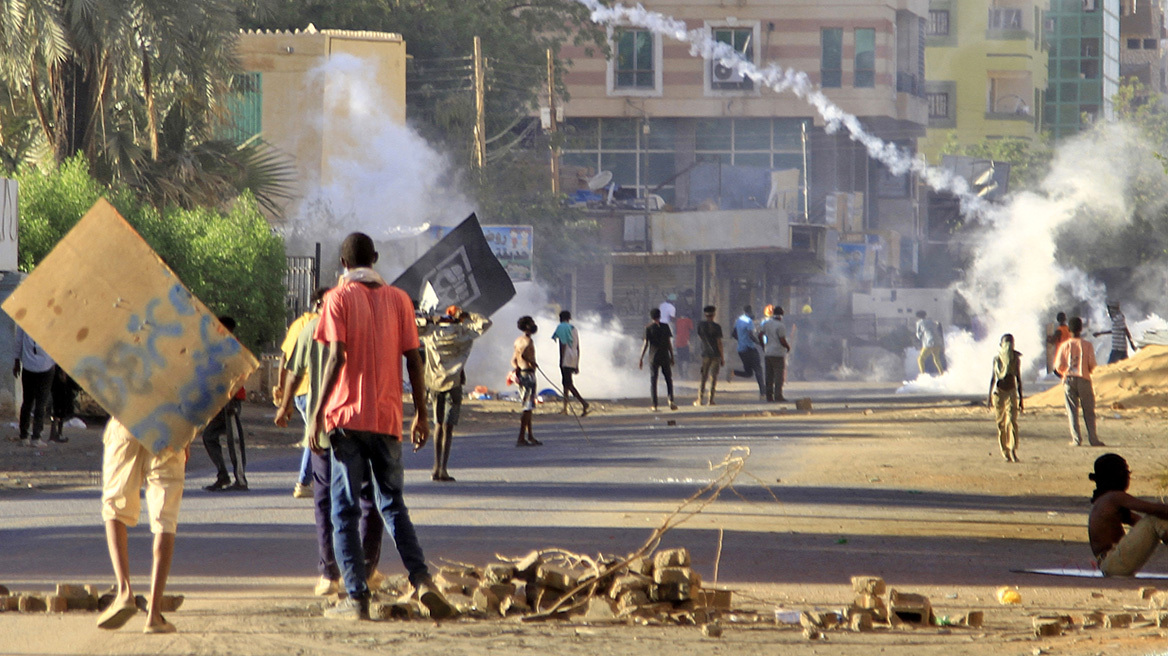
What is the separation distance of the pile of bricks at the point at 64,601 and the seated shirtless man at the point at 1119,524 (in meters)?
5.01

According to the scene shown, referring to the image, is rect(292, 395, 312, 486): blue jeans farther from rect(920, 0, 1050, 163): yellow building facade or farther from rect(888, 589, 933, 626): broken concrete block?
rect(920, 0, 1050, 163): yellow building facade

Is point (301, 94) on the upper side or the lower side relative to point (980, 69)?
lower

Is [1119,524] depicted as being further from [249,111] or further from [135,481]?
[249,111]

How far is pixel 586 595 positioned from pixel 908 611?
1.42 m

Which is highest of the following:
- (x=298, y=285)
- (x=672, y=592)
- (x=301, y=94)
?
(x=301, y=94)

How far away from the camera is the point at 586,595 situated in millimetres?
6746

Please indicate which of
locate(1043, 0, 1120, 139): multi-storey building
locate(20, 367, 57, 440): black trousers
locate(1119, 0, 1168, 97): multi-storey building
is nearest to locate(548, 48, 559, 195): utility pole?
locate(20, 367, 57, 440): black trousers

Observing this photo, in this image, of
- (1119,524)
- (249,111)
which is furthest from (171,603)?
(249,111)

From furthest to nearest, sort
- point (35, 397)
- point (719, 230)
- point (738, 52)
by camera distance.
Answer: point (738, 52) → point (719, 230) → point (35, 397)

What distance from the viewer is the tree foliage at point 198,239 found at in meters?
20.6

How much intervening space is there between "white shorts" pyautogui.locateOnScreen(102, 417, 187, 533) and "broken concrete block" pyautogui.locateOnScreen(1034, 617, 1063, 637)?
3.63 m

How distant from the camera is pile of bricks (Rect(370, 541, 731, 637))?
21.6 feet

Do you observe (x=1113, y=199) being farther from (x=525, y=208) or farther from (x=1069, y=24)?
(x=1069, y=24)

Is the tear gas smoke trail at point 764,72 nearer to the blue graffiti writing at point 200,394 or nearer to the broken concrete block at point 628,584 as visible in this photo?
the broken concrete block at point 628,584
